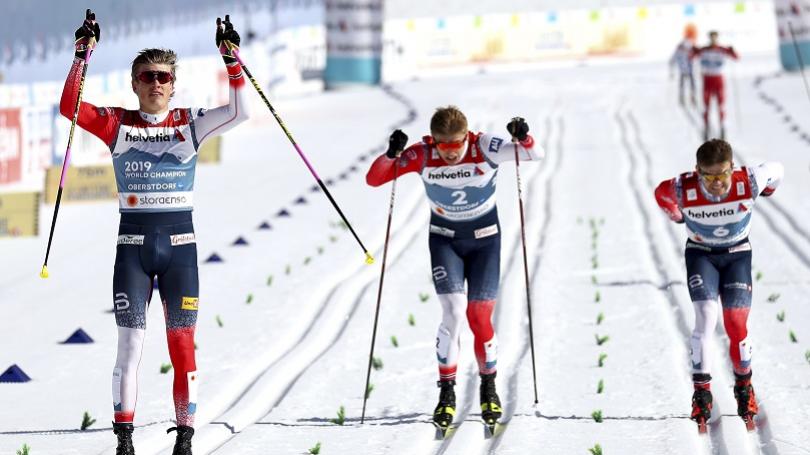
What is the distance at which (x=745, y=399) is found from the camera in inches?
294

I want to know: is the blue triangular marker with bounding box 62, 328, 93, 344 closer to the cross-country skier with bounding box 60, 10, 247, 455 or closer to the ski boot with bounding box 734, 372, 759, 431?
the cross-country skier with bounding box 60, 10, 247, 455

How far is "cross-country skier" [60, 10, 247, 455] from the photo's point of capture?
6449 millimetres

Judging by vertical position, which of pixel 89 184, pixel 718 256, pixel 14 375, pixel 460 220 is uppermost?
pixel 89 184

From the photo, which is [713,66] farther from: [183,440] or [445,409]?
[183,440]

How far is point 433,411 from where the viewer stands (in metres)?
7.95

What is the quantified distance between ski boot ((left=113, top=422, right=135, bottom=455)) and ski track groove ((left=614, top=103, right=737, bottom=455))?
284 centimetres

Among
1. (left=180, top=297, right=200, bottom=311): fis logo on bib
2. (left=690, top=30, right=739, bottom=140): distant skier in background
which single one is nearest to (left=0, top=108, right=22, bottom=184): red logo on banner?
(left=690, top=30, right=739, bottom=140): distant skier in background

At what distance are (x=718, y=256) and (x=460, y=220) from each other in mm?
1413

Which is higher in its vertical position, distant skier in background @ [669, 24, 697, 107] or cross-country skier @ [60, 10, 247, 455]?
distant skier in background @ [669, 24, 697, 107]

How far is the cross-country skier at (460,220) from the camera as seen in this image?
7371mm

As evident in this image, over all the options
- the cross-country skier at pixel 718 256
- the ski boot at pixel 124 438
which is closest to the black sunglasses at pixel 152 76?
the ski boot at pixel 124 438

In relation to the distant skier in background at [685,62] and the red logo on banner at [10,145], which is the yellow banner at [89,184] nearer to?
the red logo on banner at [10,145]

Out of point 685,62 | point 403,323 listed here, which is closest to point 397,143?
point 403,323

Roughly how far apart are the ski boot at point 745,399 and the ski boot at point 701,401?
181 mm
